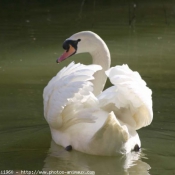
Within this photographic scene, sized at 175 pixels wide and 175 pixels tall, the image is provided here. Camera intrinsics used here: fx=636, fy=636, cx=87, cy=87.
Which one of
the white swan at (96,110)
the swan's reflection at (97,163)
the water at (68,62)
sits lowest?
the water at (68,62)

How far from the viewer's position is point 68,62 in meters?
9.16

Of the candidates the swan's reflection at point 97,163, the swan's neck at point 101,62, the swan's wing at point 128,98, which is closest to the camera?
the swan's reflection at point 97,163

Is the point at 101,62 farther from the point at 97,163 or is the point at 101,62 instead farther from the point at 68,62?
the point at 68,62

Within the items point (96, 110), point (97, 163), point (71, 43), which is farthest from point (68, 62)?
point (97, 163)

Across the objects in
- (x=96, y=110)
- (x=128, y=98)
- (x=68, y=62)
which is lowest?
(x=68, y=62)

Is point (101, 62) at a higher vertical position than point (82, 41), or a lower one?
lower

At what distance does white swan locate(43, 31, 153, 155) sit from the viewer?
16.4ft

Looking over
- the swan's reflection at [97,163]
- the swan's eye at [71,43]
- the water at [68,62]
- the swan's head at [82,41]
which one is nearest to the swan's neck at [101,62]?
the swan's head at [82,41]

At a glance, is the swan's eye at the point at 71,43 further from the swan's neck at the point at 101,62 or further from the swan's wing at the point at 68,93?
the swan's wing at the point at 68,93

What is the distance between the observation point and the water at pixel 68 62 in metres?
5.13

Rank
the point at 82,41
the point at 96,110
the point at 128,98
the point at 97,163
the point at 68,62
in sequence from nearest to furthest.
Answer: the point at 97,163
the point at 128,98
the point at 96,110
the point at 82,41
the point at 68,62

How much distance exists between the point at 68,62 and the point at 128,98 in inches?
161

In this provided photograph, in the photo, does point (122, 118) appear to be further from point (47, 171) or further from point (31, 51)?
point (31, 51)

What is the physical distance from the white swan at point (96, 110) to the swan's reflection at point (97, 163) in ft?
0.21
